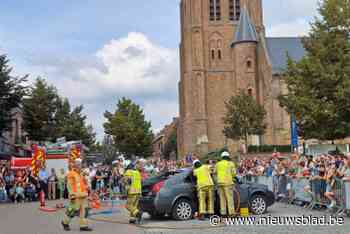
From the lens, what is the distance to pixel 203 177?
15.7 m

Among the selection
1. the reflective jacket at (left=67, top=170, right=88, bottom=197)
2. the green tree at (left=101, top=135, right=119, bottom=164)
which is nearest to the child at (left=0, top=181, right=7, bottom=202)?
the reflective jacket at (left=67, top=170, right=88, bottom=197)

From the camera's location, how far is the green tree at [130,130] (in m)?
56.3

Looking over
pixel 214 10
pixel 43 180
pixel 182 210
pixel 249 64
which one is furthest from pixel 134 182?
pixel 214 10

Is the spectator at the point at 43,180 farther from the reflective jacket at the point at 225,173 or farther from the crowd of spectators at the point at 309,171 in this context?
the reflective jacket at the point at 225,173

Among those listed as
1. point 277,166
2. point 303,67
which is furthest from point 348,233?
point 303,67

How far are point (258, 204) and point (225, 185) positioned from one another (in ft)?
5.63

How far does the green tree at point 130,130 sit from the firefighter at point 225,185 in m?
40.5

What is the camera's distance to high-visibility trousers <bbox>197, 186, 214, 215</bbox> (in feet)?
50.9

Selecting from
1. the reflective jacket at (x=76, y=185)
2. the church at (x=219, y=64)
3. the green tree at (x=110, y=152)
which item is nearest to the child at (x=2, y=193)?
the reflective jacket at (x=76, y=185)

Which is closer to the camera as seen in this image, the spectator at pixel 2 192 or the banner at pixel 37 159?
the spectator at pixel 2 192

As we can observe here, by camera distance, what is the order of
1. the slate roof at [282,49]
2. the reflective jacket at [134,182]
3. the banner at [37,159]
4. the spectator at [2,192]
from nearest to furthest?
1. the reflective jacket at [134,182]
2. the spectator at [2,192]
3. the banner at [37,159]
4. the slate roof at [282,49]

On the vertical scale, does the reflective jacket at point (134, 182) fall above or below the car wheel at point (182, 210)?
above

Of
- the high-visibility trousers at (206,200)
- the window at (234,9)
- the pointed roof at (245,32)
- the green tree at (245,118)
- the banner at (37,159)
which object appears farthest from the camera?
the window at (234,9)

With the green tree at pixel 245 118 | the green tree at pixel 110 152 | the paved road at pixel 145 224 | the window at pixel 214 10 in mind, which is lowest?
→ the paved road at pixel 145 224
